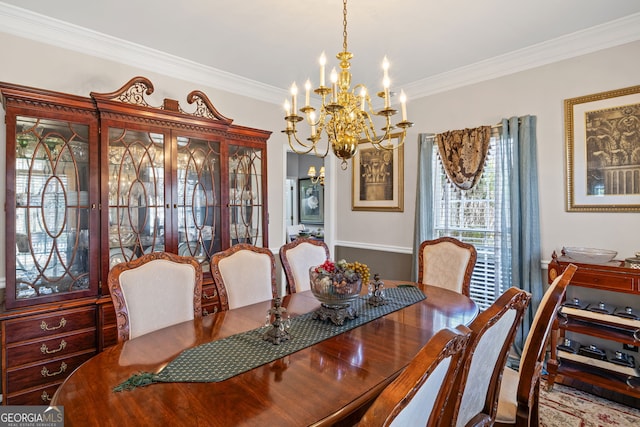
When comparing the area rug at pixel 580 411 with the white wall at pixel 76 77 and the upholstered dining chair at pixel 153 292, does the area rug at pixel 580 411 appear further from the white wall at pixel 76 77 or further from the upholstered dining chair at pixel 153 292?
the white wall at pixel 76 77

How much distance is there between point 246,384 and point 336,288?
0.70 m

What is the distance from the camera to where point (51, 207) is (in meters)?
2.22

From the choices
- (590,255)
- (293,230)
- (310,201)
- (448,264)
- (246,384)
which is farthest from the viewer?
(310,201)

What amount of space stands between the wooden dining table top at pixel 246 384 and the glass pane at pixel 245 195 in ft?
5.30

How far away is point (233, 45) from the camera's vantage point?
2.85m

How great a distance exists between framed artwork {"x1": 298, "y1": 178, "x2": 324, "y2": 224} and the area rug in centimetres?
514

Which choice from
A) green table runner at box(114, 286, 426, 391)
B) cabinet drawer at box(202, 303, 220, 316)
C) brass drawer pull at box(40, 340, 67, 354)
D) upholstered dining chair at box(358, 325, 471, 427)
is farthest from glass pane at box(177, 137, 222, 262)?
upholstered dining chair at box(358, 325, 471, 427)

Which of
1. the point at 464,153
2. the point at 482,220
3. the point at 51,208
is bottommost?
the point at 482,220

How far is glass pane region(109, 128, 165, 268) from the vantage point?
8.13 feet

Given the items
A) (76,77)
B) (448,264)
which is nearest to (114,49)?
(76,77)

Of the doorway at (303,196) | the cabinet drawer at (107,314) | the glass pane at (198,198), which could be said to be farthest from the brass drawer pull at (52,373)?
the doorway at (303,196)

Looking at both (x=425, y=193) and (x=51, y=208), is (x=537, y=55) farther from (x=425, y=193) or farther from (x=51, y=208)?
(x=51, y=208)

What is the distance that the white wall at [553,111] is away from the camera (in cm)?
259

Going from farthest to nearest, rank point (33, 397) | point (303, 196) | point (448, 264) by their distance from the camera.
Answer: point (303, 196) < point (448, 264) < point (33, 397)
